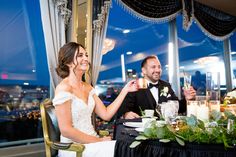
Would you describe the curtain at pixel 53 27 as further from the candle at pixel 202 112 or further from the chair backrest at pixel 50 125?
the candle at pixel 202 112

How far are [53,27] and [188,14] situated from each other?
2.50m

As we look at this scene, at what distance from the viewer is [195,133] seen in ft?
3.88

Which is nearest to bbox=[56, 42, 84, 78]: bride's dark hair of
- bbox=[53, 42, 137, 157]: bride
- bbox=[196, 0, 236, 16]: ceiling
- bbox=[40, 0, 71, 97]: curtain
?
bbox=[53, 42, 137, 157]: bride

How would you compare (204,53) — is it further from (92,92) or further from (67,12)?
(92,92)

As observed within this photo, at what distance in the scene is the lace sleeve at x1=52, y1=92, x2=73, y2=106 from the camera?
1866mm

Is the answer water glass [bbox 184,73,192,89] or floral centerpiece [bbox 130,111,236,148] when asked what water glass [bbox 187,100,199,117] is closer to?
floral centerpiece [bbox 130,111,236,148]

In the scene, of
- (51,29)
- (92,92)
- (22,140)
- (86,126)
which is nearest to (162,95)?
(92,92)

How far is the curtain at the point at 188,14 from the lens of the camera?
3.67 meters

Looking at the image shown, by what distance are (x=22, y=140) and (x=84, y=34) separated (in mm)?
1454

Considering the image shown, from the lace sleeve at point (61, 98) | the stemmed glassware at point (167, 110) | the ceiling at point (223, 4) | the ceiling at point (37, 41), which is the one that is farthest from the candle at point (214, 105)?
the ceiling at point (223, 4)

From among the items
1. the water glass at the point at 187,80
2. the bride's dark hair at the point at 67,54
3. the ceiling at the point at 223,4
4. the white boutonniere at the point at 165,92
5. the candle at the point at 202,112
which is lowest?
the candle at the point at 202,112

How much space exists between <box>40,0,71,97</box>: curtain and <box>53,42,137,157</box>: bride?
763 millimetres

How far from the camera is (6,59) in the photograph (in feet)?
9.27

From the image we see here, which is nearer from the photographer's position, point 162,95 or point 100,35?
point 162,95
